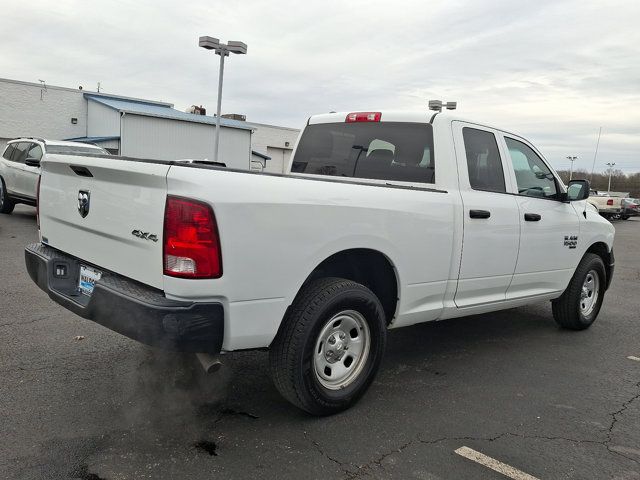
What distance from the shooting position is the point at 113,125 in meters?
27.6

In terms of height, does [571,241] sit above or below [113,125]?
below

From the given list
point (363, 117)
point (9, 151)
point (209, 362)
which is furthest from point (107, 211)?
point (9, 151)

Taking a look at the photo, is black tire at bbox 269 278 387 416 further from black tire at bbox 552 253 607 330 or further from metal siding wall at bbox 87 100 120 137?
metal siding wall at bbox 87 100 120 137

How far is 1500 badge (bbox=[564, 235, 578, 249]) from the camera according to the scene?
5195 mm

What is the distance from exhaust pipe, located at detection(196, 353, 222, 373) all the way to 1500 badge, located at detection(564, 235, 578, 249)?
3723mm

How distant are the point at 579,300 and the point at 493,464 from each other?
3206 millimetres

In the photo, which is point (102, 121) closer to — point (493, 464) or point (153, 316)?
point (153, 316)

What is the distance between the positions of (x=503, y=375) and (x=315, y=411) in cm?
Result: 185

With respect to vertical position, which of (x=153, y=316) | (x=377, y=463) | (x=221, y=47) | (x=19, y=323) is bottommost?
(x=19, y=323)

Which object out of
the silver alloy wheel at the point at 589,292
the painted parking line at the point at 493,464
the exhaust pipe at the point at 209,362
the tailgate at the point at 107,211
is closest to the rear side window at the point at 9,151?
the tailgate at the point at 107,211

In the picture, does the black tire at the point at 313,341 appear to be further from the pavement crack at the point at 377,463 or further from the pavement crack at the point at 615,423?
the pavement crack at the point at 615,423

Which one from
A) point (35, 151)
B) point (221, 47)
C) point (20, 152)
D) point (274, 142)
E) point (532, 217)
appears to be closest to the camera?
point (532, 217)

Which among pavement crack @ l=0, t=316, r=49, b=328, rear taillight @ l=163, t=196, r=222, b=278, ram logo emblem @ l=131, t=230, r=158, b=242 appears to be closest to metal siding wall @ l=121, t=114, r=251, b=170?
pavement crack @ l=0, t=316, r=49, b=328

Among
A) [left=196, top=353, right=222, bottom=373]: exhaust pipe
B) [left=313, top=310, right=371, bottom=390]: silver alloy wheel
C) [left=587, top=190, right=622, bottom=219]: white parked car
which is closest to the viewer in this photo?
[left=196, top=353, right=222, bottom=373]: exhaust pipe
